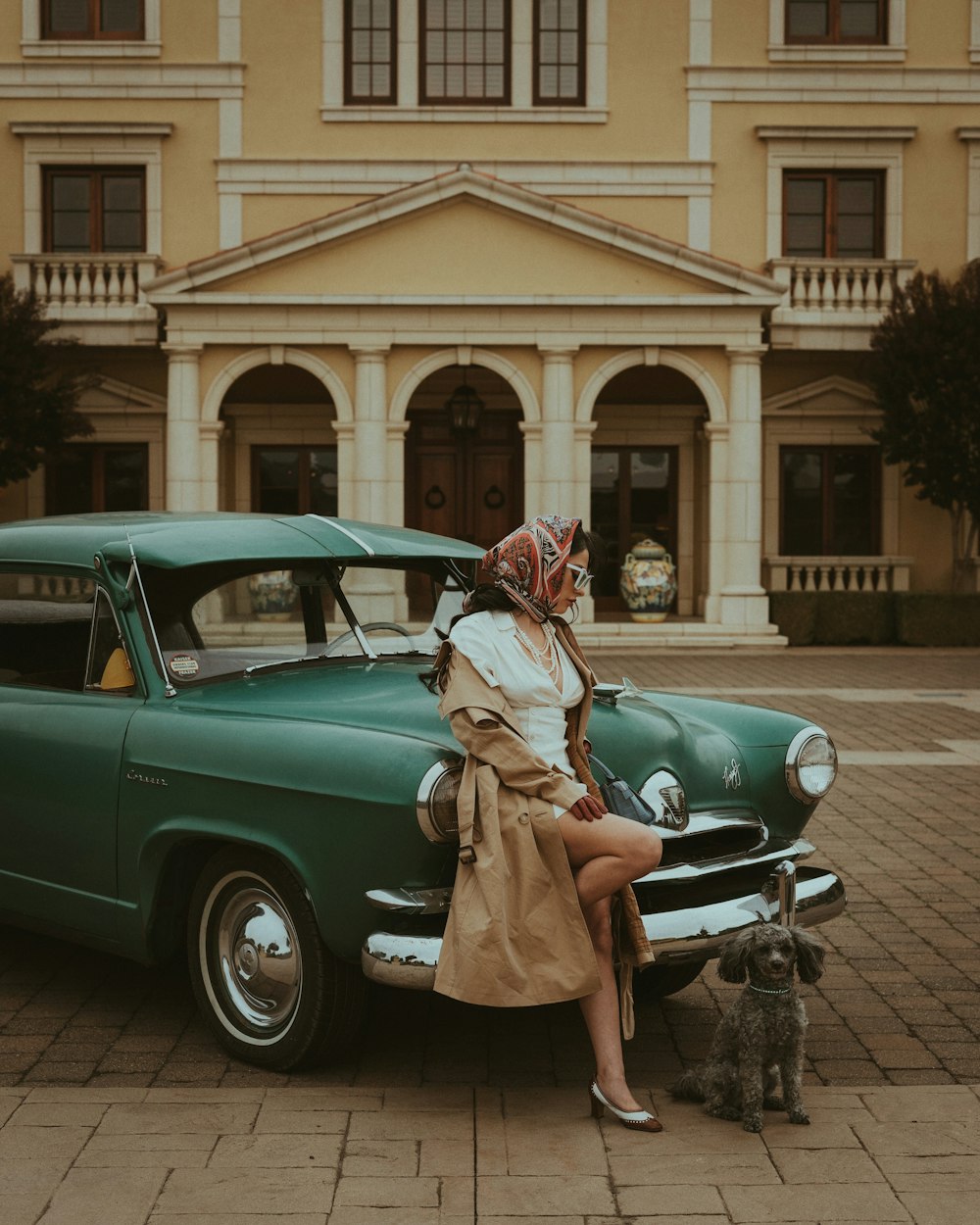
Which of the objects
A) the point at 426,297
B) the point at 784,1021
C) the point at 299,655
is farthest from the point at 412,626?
the point at 426,297

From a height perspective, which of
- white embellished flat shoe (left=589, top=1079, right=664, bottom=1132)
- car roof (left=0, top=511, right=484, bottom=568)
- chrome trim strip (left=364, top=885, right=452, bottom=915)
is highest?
car roof (left=0, top=511, right=484, bottom=568)

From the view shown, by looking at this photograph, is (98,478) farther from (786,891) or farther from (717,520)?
(786,891)

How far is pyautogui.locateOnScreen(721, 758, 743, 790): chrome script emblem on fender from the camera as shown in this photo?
483 centimetres

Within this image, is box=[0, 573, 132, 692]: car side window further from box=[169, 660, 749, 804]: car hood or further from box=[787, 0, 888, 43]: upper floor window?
box=[787, 0, 888, 43]: upper floor window

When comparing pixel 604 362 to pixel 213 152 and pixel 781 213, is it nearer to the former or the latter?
pixel 781 213

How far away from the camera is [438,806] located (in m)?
4.08

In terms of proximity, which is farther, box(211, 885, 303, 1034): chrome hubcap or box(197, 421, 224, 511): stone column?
box(197, 421, 224, 511): stone column

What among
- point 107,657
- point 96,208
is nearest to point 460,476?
point 96,208

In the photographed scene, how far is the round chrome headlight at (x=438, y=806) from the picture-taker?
4.07 m

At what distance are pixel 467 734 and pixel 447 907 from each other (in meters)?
0.50

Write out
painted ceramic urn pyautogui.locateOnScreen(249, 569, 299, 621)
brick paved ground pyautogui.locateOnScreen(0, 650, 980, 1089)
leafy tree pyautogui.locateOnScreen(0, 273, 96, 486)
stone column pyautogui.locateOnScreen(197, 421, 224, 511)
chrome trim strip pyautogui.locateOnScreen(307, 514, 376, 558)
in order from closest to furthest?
1. brick paved ground pyautogui.locateOnScreen(0, 650, 980, 1089)
2. painted ceramic urn pyautogui.locateOnScreen(249, 569, 299, 621)
3. chrome trim strip pyautogui.locateOnScreen(307, 514, 376, 558)
4. leafy tree pyautogui.locateOnScreen(0, 273, 96, 486)
5. stone column pyautogui.locateOnScreen(197, 421, 224, 511)

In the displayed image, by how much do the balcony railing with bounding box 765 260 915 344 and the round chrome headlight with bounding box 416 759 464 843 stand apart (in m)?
20.2

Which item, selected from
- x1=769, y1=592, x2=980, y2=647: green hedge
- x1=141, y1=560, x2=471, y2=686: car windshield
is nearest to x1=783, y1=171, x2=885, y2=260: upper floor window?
x1=769, y1=592, x2=980, y2=647: green hedge

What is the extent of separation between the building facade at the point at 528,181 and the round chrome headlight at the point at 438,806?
19.5 meters
